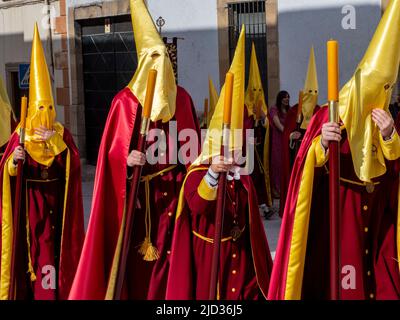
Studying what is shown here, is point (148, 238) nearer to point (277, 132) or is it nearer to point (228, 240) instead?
point (228, 240)

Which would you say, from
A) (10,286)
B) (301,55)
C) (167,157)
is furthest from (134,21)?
(301,55)

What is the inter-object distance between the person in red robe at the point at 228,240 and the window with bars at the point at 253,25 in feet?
29.8

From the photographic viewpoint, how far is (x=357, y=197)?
4918 mm

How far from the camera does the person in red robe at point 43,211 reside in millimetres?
6797

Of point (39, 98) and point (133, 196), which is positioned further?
point (39, 98)

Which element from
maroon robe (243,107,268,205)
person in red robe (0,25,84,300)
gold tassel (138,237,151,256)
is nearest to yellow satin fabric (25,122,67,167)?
person in red robe (0,25,84,300)

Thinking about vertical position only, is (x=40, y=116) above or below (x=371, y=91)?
below

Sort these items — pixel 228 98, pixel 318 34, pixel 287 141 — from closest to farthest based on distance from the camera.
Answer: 1. pixel 228 98
2. pixel 287 141
3. pixel 318 34

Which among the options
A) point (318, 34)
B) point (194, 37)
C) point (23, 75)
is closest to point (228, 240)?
point (318, 34)

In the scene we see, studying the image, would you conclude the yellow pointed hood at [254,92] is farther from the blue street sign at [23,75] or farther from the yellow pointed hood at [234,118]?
the yellow pointed hood at [234,118]

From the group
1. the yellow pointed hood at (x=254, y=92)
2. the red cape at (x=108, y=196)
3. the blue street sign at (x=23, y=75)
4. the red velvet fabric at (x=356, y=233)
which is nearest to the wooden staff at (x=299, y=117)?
the yellow pointed hood at (x=254, y=92)

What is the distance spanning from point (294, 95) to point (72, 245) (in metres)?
7.68

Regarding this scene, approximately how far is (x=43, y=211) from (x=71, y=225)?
232mm

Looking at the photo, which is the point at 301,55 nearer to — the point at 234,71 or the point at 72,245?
the point at 72,245
